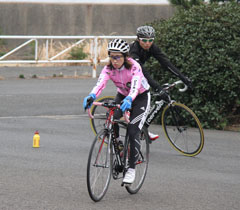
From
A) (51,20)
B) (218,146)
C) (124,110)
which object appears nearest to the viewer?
(124,110)

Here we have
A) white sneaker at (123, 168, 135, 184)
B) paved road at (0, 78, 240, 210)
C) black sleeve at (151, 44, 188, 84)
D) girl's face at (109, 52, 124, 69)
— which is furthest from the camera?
black sleeve at (151, 44, 188, 84)

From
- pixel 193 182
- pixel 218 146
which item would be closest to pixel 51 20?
pixel 218 146

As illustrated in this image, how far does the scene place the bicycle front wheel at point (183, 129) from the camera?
10141mm

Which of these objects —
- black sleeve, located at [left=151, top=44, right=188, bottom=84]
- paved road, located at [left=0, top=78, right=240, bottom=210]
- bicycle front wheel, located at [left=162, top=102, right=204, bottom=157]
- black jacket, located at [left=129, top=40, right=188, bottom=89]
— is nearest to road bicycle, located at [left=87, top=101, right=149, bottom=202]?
paved road, located at [left=0, top=78, right=240, bottom=210]

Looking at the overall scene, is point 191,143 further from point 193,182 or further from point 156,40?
point 156,40

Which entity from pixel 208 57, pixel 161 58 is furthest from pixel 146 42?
pixel 208 57

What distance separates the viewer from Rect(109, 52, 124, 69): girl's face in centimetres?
765

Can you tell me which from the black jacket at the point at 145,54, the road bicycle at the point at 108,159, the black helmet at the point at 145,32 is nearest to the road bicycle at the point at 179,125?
the black jacket at the point at 145,54

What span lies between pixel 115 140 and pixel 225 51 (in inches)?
213

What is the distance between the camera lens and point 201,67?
1254cm

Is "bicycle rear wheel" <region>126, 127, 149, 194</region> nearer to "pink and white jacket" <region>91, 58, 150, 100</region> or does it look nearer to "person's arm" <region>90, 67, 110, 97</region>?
"pink and white jacket" <region>91, 58, 150, 100</region>

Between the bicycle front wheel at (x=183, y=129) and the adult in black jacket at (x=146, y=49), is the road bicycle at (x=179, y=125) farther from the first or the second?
the adult in black jacket at (x=146, y=49)

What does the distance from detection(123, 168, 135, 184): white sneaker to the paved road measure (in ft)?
0.63

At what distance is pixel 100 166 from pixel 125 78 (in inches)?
49.3
